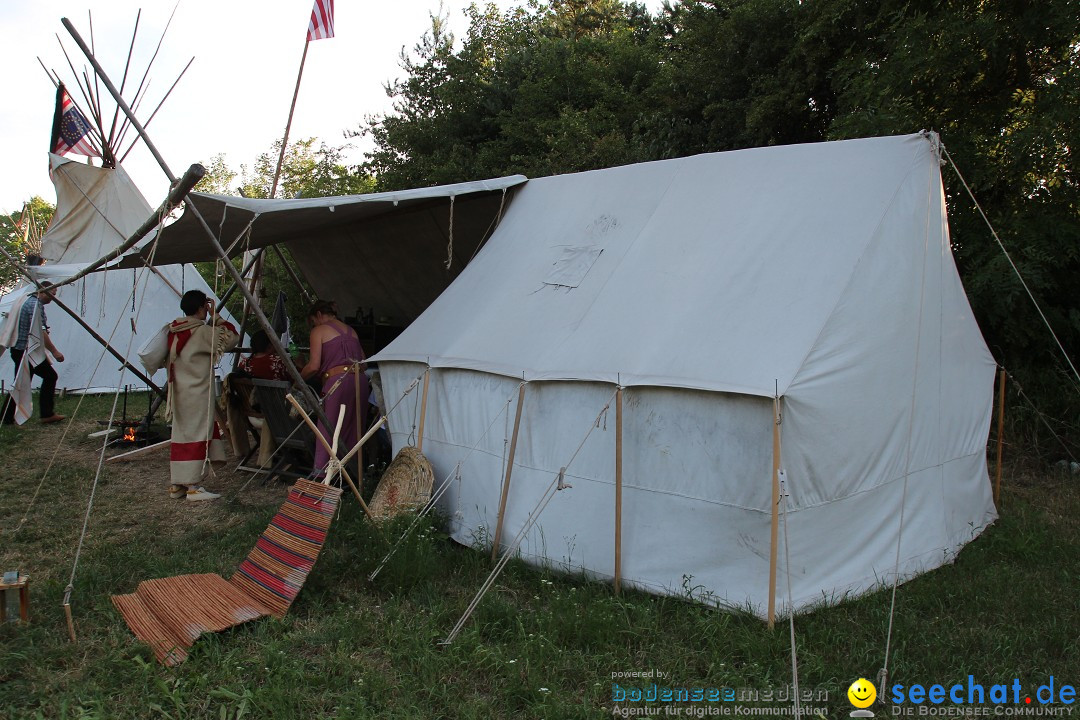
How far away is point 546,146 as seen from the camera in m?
12.2

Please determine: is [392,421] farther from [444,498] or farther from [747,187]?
[747,187]

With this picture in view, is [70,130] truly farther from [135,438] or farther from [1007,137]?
[1007,137]

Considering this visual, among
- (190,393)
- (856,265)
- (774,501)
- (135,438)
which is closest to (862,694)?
(774,501)

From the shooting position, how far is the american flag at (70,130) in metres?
7.41

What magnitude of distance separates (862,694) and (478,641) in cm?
140

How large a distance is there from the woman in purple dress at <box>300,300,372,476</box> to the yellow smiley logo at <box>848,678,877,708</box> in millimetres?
3566

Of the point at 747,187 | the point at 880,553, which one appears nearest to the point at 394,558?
the point at 880,553

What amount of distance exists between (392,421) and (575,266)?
154 cm

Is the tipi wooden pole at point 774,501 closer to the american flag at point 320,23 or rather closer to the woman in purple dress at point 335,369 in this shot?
the woman in purple dress at point 335,369

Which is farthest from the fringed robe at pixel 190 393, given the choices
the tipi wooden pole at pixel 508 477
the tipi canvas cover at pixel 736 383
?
the tipi wooden pole at pixel 508 477

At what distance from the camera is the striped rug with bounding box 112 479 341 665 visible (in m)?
3.23

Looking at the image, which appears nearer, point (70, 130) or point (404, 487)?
point (404, 487)

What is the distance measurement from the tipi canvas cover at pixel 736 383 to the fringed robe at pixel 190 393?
1536mm

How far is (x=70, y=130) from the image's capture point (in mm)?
7441
